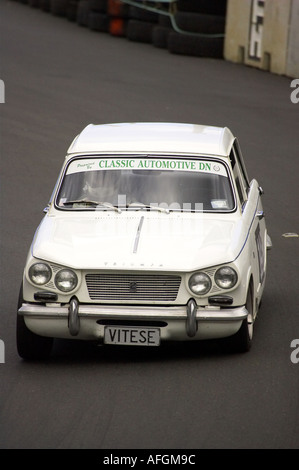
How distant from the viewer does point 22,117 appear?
64.0 feet

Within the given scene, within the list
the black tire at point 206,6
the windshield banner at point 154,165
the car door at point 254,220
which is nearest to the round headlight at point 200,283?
the car door at point 254,220

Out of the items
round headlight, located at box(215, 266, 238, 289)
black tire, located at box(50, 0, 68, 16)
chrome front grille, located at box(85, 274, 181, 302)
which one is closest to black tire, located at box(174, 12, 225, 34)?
black tire, located at box(50, 0, 68, 16)

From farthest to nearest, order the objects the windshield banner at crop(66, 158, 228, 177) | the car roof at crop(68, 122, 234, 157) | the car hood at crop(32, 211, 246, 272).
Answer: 1. the car roof at crop(68, 122, 234, 157)
2. the windshield banner at crop(66, 158, 228, 177)
3. the car hood at crop(32, 211, 246, 272)

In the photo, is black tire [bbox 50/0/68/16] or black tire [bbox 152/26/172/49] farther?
black tire [bbox 50/0/68/16]

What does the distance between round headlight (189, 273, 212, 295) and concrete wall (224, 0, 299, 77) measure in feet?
48.2

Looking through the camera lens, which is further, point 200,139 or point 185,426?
point 200,139

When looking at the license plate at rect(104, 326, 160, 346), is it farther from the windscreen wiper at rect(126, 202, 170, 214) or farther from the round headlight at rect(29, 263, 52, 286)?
the windscreen wiper at rect(126, 202, 170, 214)

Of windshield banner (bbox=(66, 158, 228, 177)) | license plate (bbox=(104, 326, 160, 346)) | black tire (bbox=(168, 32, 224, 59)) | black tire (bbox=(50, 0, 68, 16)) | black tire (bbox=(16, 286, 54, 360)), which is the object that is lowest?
black tire (bbox=(50, 0, 68, 16))

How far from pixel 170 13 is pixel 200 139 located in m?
17.2

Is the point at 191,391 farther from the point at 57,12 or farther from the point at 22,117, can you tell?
the point at 57,12

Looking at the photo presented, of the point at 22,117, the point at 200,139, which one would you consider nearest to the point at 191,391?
the point at 200,139

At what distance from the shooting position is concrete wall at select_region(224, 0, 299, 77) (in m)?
22.0

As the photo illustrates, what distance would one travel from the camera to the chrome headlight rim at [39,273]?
796 centimetres

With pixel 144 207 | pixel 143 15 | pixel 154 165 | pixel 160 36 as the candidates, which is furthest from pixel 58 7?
pixel 144 207
